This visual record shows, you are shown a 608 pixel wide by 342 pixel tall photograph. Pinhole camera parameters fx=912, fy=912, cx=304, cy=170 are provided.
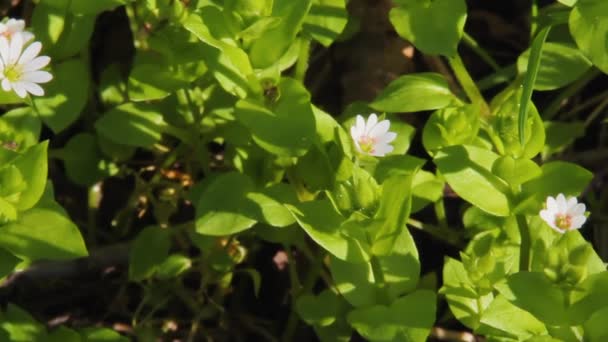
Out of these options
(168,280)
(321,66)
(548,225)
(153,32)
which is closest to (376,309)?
(548,225)

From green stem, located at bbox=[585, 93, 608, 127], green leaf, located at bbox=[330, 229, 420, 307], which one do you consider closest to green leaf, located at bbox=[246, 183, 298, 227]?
green leaf, located at bbox=[330, 229, 420, 307]

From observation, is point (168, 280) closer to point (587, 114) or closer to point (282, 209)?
point (282, 209)

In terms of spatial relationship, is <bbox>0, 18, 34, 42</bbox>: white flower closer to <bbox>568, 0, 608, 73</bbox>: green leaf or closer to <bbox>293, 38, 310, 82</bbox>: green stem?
<bbox>293, 38, 310, 82</bbox>: green stem

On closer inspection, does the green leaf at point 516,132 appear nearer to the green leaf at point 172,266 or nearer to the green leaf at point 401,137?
the green leaf at point 401,137

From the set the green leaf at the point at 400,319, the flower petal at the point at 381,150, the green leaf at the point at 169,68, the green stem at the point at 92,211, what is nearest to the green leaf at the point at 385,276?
the green leaf at the point at 400,319

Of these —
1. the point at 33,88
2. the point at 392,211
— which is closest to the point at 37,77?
the point at 33,88

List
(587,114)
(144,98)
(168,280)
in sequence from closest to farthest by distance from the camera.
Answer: (144,98)
(168,280)
(587,114)
